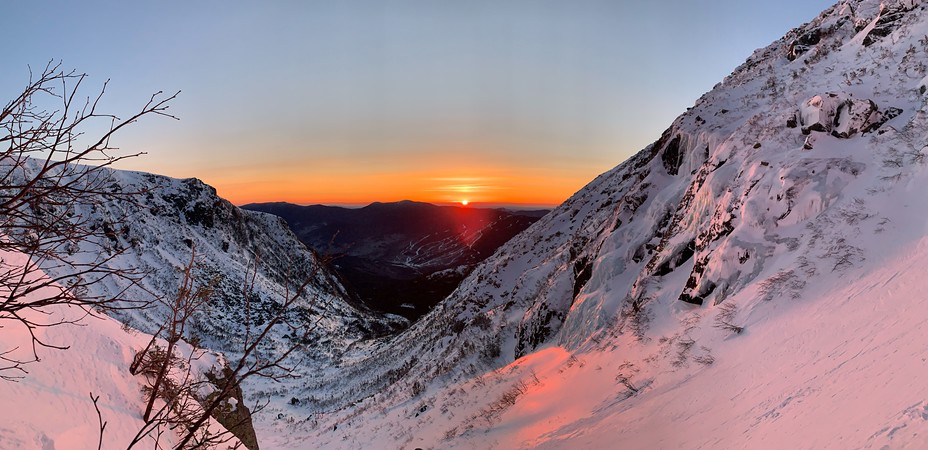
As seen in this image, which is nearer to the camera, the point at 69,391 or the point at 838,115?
the point at 69,391

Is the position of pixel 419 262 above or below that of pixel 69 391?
below

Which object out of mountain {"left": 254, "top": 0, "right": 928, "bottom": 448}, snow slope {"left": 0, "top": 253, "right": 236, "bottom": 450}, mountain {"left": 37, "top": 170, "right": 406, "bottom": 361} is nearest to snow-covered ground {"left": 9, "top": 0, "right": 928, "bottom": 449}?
mountain {"left": 254, "top": 0, "right": 928, "bottom": 448}

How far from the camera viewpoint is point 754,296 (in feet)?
23.0

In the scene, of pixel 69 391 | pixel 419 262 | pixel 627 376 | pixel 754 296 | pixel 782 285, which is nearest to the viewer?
pixel 69 391

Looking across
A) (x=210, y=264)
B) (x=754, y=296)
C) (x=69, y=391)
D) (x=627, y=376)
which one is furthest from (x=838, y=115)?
(x=210, y=264)

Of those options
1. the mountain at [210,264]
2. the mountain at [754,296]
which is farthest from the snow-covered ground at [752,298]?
the mountain at [210,264]

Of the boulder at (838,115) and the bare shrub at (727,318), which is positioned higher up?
the boulder at (838,115)

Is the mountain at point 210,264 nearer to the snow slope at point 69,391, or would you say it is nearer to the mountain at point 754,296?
the mountain at point 754,296

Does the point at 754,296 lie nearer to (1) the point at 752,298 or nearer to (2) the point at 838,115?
(1) the point at 752,298

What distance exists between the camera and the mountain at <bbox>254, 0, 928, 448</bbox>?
15.2 feet

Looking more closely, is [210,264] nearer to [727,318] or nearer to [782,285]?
[727,318]

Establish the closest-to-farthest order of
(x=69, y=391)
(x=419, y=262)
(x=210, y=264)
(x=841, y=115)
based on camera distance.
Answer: (x=69, y=391) → (x=841, y=115) → (x=210, y=264) → (x=419, y=262)

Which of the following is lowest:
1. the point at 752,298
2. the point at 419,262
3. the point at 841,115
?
the point at 419,262

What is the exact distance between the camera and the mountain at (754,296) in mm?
4641
